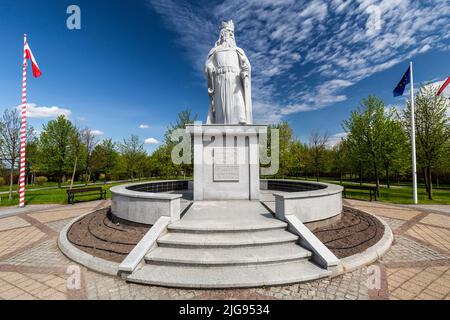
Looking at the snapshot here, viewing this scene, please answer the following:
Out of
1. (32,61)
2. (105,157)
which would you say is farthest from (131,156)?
(32,61)

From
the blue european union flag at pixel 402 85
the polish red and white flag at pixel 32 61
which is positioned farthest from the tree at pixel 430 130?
the polish red and white flag at pixel 32 61

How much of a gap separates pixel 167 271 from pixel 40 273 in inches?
111

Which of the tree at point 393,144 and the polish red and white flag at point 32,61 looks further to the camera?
the tree at point 393,144

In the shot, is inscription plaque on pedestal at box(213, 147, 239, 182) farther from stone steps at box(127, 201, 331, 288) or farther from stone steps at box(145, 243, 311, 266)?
stone steps at box(145, 243, 311, 266)

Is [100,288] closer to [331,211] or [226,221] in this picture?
[226,221]

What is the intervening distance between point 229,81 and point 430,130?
1850 centimetres

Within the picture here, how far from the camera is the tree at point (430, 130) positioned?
628 inches

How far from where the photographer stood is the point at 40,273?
414cm

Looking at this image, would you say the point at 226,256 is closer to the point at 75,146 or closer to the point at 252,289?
the point at 252,289

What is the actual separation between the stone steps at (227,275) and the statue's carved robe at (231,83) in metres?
6.39

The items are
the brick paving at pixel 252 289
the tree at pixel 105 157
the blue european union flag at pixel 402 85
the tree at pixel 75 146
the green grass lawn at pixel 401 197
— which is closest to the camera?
the brick paving at pixel 252 289

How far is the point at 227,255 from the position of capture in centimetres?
419

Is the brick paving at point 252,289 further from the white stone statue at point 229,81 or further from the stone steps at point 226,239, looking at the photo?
the white stone statue at point 229,81
